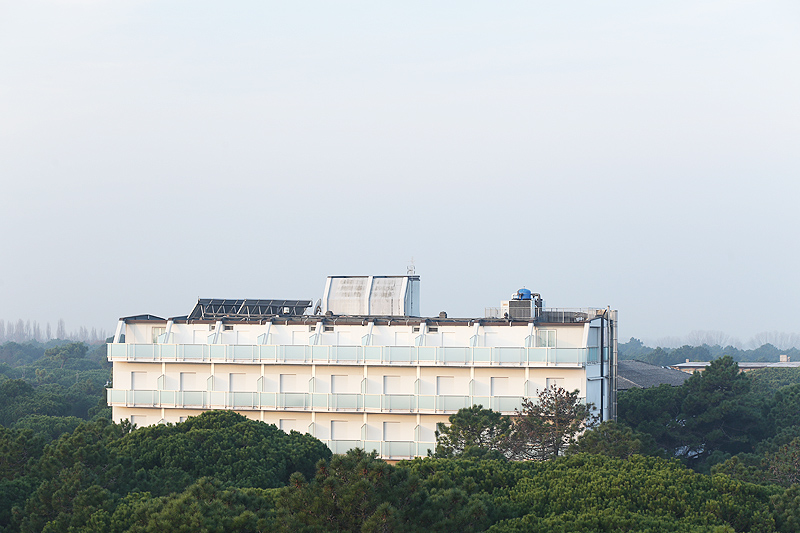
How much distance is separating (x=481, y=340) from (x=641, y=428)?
11.9 m

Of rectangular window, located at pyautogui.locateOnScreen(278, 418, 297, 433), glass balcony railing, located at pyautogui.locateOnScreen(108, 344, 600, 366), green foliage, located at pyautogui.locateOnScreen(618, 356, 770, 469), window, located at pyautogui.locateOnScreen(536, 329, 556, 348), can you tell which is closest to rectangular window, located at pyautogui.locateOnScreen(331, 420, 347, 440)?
A: rectangular window, located at pyautogui.locateOnScreen(278, 418, 297, 433)

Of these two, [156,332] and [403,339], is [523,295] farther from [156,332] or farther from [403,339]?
[156,332]

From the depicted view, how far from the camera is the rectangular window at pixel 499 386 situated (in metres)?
51.4

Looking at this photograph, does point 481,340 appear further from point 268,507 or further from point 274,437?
point 268,507

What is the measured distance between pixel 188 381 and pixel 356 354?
10.2m

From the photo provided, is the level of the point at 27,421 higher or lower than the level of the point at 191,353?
lower

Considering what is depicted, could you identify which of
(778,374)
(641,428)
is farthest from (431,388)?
(778,374)

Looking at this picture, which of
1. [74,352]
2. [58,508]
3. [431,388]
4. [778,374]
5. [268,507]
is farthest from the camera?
[74,352]

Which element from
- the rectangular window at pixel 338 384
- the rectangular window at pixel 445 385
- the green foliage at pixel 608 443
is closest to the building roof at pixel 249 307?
the rectangular window at pixel 338 384

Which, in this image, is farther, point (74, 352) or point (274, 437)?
point (74, 352)

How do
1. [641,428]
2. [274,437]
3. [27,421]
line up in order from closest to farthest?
[274,437], [641,428], [27,421]

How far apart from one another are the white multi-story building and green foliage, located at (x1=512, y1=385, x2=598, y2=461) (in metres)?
5.40

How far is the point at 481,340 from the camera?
5247 centimetres

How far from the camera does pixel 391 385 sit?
5272 cm
